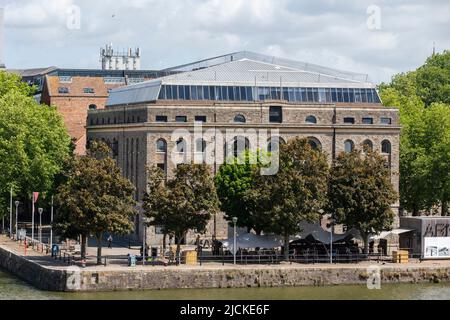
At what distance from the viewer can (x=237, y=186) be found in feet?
332

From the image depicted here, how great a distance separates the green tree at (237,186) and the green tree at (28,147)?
78.7ft

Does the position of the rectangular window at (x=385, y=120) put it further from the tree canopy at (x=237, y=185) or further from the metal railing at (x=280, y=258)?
the metal railing at (x=280, y=258)

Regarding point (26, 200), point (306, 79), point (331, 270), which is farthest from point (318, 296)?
point (26, 200)

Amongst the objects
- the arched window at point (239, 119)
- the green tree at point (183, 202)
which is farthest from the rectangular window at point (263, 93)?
the green tree at point (183, 202)

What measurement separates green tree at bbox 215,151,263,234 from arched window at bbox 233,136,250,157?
6.03 metres

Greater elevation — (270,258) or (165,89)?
(165,89)

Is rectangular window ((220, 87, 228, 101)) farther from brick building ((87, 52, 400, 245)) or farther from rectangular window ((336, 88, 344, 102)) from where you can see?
rectangular window ((336, 88, 344, 102))

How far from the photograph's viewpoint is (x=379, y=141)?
11306cm

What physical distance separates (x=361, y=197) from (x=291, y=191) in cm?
546

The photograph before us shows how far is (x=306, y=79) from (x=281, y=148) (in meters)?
21.5

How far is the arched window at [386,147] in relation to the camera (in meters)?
113

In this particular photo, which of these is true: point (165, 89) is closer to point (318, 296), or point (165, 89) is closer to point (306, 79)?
point (306, 79)

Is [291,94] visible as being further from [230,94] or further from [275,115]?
[230,94]

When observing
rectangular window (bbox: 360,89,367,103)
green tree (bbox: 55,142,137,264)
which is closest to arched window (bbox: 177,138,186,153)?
green tree (bbox: 55,142,137,264)
